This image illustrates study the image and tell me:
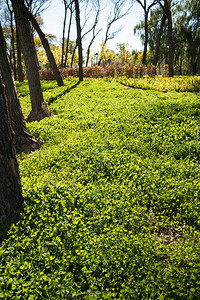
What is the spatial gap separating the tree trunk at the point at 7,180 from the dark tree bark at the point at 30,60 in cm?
624

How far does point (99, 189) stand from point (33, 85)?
6.78 meters

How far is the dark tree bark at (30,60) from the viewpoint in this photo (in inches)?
320

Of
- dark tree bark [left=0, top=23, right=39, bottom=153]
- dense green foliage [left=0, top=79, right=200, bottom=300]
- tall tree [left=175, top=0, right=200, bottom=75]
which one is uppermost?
tall tree [left=175, top=0, right=200, bottom=75]

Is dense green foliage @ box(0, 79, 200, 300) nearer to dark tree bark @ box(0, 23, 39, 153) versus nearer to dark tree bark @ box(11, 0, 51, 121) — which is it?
dark tree bark @ box(0, 23, 39, 153)

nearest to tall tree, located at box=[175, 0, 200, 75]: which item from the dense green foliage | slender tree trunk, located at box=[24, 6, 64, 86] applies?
slender tree trunk, located at box=[24, 6, 64, 86]

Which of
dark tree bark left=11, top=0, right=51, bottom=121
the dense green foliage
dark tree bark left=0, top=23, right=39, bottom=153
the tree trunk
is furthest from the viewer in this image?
dark tree bark left=11, top=0, right=51, bottom=121

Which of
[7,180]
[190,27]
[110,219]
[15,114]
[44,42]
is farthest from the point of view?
[190,27]

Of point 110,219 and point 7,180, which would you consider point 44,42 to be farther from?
point 110,219

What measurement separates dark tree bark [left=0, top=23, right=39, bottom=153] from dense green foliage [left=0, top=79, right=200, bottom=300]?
48 centimetres

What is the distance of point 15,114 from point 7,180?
3.60 metres

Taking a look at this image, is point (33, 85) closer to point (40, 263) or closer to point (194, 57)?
point (40, 263)

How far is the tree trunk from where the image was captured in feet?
10.0

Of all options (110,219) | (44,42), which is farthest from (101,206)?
(44,42)

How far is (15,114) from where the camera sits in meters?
6.26
